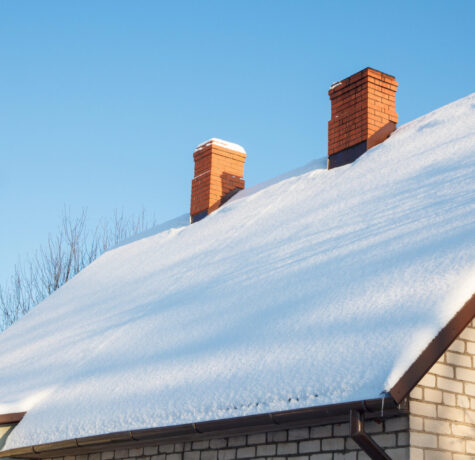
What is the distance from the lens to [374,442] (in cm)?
565

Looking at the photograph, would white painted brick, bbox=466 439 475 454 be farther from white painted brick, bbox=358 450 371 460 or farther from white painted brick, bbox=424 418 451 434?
white painted brick, bbox=358 450 371 460

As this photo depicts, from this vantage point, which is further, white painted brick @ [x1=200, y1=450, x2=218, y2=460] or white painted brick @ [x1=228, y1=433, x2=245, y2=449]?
white painted brick @ [x1=200, y1=450, x2=218, y2=460]

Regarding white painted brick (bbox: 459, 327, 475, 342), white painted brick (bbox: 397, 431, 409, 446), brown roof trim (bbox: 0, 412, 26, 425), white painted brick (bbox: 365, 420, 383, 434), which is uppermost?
white painted brick (bbox: 459, 327, 475, 342)

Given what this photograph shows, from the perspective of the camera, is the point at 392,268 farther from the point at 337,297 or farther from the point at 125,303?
the point at 125,303

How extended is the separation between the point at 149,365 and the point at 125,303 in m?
2.86

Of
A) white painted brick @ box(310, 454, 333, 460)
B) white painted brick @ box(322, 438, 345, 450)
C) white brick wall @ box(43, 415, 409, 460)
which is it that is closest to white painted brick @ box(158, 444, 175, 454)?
white brick wall @ box(43, 415, 409, 460)

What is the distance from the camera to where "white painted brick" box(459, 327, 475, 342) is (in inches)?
246

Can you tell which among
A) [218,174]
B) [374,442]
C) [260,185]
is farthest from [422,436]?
[218,174]

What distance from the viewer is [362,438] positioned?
5.60 metres

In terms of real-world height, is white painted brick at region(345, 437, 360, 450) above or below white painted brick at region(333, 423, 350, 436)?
below

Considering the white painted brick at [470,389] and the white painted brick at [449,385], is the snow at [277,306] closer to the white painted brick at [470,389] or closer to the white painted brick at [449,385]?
the white painted brick at [449,385]

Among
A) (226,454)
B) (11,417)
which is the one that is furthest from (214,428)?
(11,417)

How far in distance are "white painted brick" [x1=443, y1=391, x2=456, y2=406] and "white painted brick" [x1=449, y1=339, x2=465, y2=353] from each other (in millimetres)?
336

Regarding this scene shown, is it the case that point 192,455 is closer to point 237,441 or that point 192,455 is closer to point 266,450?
point 237,441
